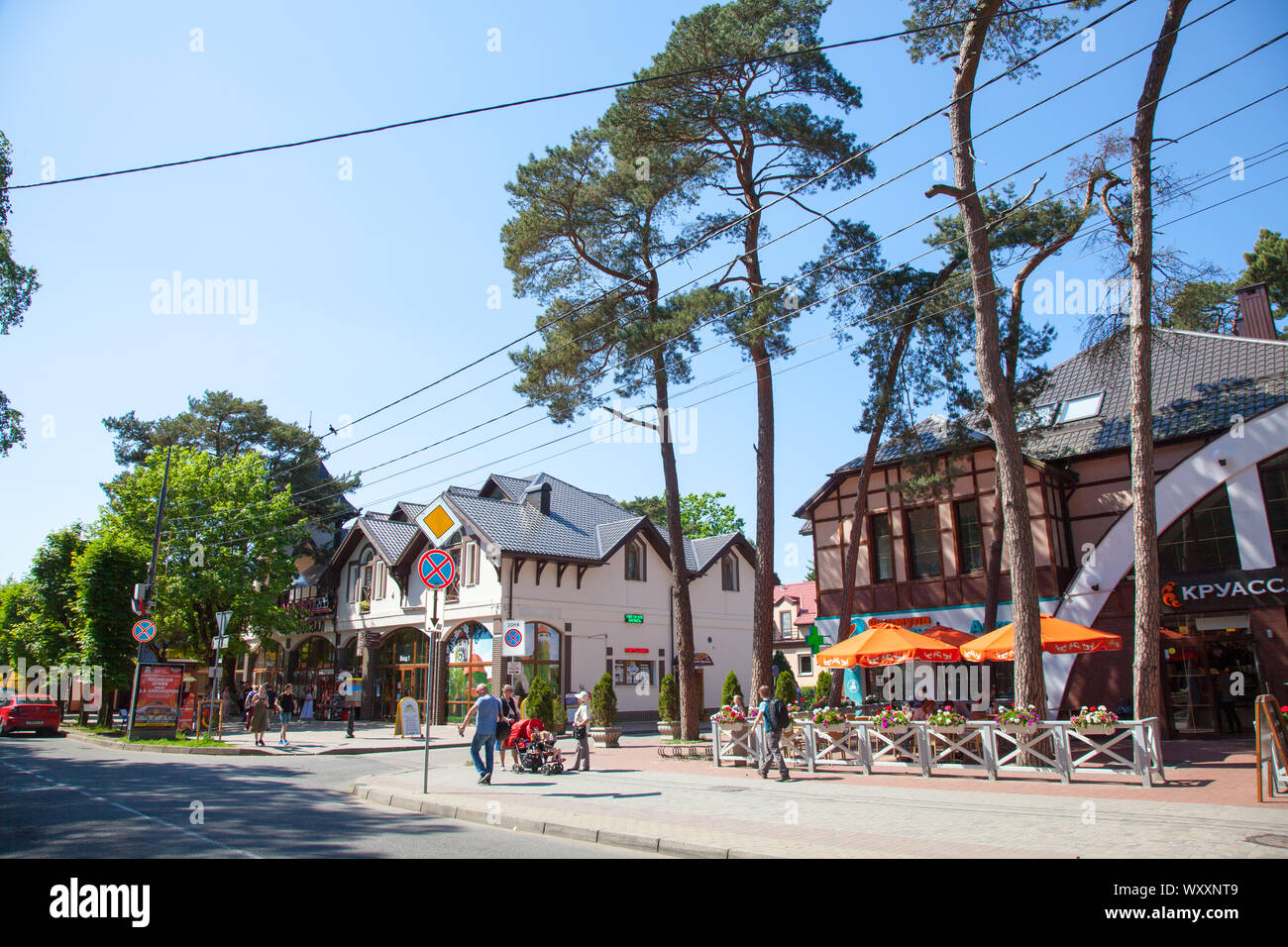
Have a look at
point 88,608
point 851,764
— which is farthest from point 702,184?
point 88,608

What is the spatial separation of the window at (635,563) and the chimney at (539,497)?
401cm

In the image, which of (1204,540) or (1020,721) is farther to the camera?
(1204,540)

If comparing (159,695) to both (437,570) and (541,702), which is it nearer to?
(541,702)

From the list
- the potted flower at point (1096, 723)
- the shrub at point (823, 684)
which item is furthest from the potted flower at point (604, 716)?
the potted flower at point (1096, 723)

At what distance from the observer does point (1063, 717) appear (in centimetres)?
2144

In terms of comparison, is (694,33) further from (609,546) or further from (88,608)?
(88,608)

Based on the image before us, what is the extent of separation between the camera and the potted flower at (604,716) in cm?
2277

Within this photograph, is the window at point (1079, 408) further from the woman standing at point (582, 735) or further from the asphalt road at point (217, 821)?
the asphalt road at point (217, 821)

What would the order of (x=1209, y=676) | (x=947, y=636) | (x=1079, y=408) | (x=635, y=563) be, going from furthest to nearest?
1. (x=635, y=563)
2. (x=1079, y=408)
3. (x=947, y=636)
4. (x=1209, y=676)

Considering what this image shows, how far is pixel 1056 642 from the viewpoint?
52.7 feet

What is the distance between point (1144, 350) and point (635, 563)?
24.2 metres

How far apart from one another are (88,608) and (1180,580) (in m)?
34.1

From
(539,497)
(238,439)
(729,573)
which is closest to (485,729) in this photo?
(539,497)

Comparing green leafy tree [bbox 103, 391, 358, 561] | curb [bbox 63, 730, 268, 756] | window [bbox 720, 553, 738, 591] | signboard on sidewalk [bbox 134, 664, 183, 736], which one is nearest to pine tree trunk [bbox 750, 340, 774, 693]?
curb [bbox 63, 730, 268, 756]
